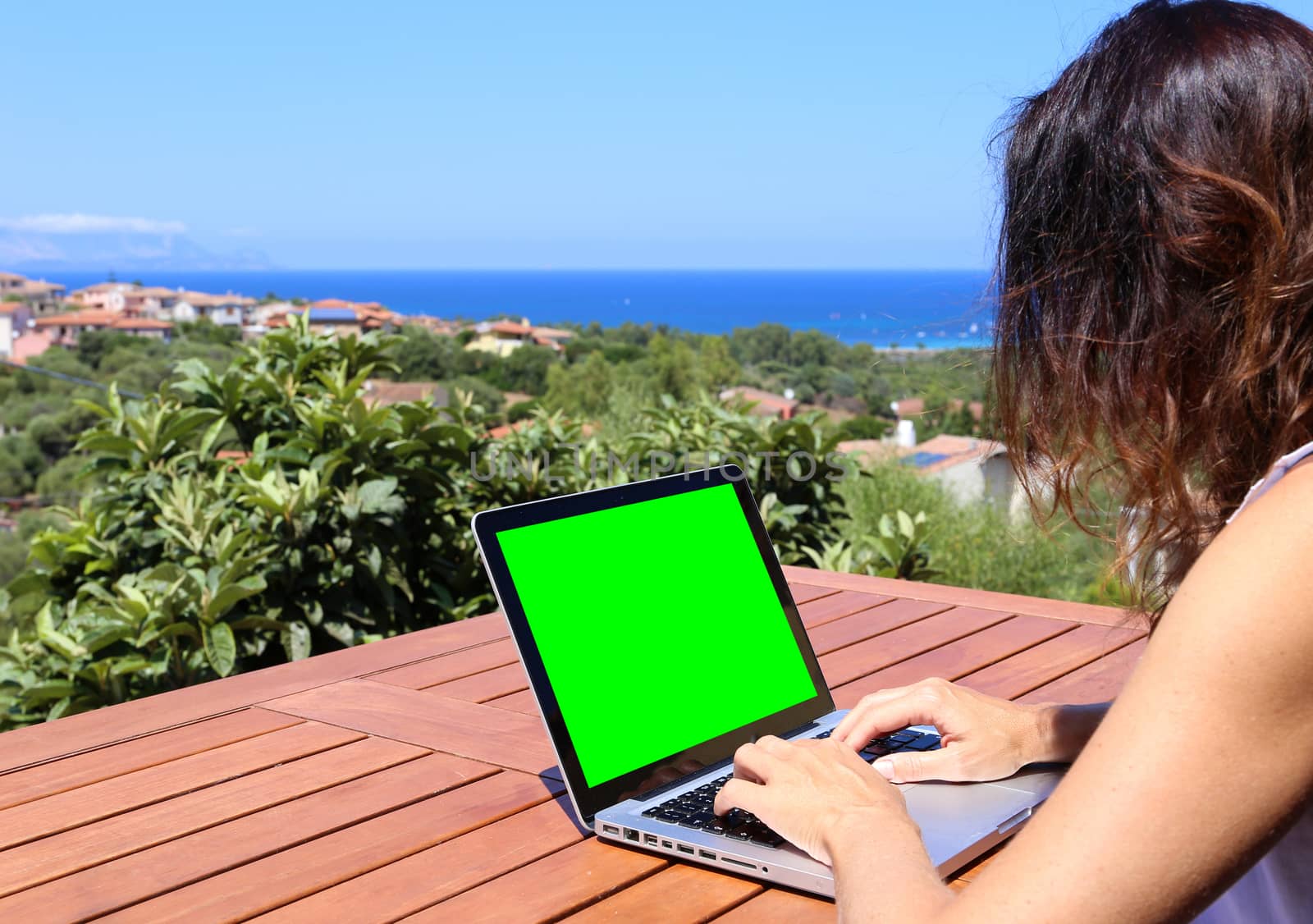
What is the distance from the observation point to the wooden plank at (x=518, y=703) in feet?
5.00

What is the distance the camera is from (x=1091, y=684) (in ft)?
5.24

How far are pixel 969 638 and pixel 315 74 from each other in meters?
95.4

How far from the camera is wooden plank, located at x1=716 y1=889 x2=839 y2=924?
2.98ft

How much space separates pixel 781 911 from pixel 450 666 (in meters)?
0.91

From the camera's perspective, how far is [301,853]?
1.05 meters

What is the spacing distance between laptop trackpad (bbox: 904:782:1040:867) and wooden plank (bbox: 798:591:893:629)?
0.83 metres

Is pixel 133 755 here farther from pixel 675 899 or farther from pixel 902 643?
pixel 902 643

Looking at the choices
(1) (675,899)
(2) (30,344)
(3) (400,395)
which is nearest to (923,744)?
(1) (675,899)

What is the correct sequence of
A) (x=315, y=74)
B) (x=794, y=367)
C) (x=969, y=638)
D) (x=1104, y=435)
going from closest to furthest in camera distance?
(x=1104, y=435), (x=969, y=638), (x=794, y=367), (x=315, y=74)

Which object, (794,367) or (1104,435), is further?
(794,367)

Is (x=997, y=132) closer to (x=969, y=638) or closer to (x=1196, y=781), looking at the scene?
(x=1196, y=781)

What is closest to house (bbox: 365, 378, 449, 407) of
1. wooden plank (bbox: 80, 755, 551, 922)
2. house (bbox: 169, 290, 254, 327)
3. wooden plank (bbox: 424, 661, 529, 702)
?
wooden plank (bbox: 424, 661, 529, 702)

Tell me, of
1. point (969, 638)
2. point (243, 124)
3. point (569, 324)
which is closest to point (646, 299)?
point (243, 124)

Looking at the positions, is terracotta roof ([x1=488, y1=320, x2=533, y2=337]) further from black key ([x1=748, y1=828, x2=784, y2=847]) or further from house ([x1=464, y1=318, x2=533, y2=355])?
black key ([x1=748, y1=828, x2=784, y2=847])
